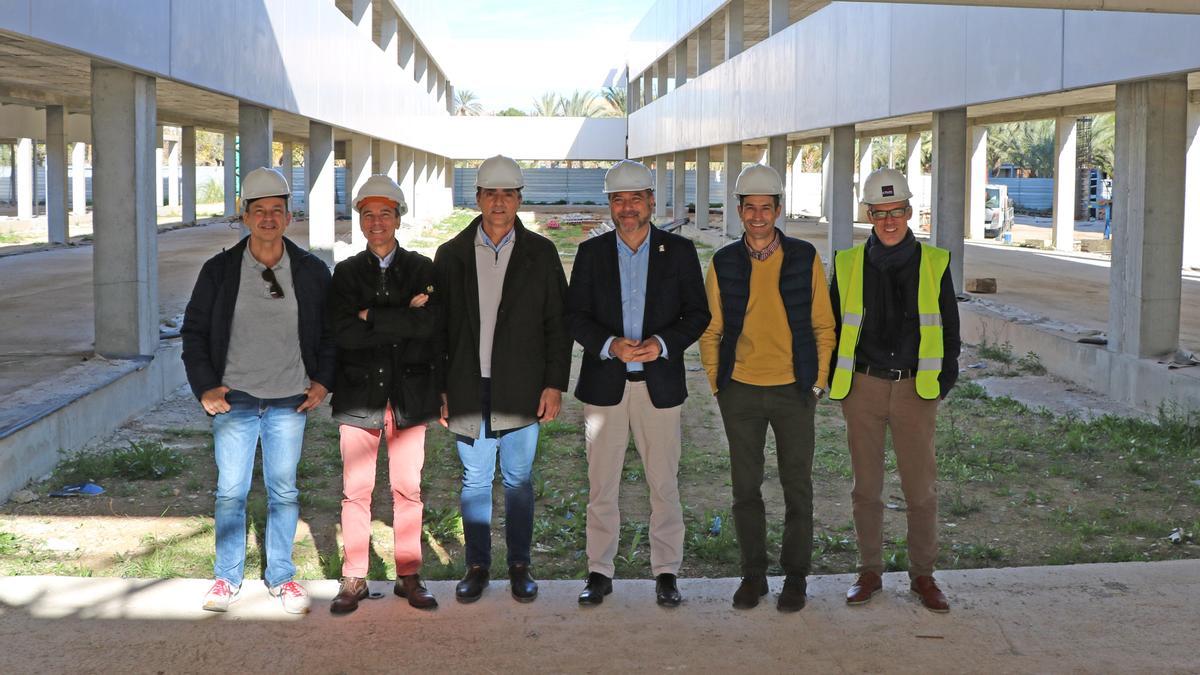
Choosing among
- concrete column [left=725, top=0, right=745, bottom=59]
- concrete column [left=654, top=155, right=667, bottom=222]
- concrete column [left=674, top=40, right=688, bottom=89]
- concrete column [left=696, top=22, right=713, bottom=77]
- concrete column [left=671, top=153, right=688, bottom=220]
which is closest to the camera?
concrete column [left=725, top=0, right=745, bottom=59]

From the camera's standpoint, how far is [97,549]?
6.86 m

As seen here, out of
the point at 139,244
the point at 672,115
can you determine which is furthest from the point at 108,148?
the point at 672,115

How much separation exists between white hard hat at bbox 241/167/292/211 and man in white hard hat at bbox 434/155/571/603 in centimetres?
75

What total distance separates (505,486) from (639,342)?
0.90m

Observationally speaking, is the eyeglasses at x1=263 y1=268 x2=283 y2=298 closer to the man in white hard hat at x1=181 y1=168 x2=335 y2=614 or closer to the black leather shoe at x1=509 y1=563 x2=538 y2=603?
the man in white hard hat at x1=181 y1=168 x2=335 y2=614

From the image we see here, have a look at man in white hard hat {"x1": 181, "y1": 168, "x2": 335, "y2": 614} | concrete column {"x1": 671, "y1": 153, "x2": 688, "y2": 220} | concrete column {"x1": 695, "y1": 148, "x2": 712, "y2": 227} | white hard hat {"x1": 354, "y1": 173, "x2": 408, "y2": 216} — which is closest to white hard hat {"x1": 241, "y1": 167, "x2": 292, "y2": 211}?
man in white hard hat {"x1": 181, "y1": 168, "x2": 335, "y2": 614}

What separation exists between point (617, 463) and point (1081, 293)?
1493 cm

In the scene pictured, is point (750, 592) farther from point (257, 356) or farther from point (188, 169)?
point (188, 169)

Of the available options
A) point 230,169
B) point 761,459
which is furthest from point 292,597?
point 230,169

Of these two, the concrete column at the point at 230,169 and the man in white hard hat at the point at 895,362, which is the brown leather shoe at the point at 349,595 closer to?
the man in white hard hat at the point at 895,362

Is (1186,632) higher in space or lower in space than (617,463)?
lower

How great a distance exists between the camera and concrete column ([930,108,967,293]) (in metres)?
15.1

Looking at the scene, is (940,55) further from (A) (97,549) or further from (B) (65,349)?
(A) (97,549)

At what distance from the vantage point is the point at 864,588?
5.46 metres
